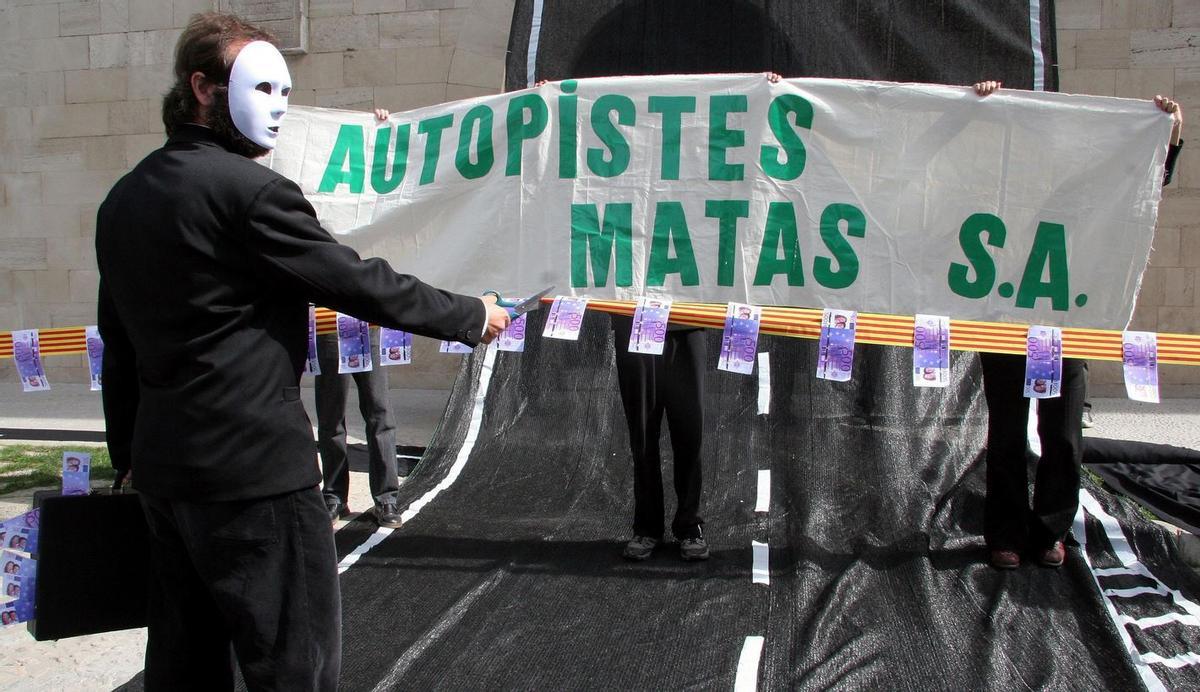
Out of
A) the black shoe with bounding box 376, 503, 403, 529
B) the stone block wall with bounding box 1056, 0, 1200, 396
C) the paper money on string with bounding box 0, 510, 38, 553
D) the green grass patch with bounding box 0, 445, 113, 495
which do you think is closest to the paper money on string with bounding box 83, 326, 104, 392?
the green grass patch with bounding box 0, 445, 113, 495

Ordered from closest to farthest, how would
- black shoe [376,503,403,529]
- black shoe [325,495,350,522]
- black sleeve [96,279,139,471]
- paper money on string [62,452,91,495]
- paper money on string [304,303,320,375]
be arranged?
black sleeve [96,279,139,471] → paper money on string [62,452,91,495] → paper money on string [304,303,320,375] → black shoe [376,503,403,529] → black shoe [325,495,350,522]

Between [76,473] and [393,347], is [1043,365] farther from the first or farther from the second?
[76,473]

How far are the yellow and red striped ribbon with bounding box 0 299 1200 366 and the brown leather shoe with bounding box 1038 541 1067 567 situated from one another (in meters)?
0.81

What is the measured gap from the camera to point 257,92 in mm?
2035

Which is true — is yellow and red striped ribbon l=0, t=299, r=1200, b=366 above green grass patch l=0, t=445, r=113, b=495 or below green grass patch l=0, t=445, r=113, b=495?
above

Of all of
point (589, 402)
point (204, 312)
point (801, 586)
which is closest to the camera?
point (204, 312)

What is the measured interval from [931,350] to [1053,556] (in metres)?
0.99

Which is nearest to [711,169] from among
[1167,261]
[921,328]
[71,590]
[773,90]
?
[773,90]

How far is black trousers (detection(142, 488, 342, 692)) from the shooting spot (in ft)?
6.46

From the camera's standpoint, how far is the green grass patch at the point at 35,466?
5.55 meters

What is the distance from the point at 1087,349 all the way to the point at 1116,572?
923 mm

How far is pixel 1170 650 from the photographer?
3.16 m

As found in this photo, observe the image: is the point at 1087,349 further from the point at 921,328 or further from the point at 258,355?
the point at 258,355

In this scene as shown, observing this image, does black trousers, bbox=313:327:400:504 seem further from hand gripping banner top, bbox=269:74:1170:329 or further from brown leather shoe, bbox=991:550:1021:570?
brown leather shoe, bbox=991:550:1021:570
